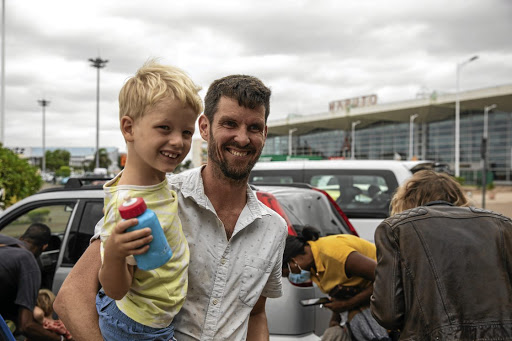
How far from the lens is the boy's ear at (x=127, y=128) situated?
5.32ft

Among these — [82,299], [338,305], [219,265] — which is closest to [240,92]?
[219,265]

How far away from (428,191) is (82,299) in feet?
7.13

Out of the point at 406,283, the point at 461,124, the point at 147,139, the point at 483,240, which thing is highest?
the point at 461,124

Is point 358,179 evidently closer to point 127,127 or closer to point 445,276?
point 445,276

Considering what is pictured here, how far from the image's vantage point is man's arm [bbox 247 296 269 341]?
211 cm

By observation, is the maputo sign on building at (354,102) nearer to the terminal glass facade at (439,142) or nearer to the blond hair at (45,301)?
the terminal glass facade at (439,142)

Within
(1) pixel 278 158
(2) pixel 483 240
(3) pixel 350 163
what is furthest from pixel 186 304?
(1) pixel 278 158

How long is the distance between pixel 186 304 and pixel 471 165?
6428 cm

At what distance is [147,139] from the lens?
1574mm

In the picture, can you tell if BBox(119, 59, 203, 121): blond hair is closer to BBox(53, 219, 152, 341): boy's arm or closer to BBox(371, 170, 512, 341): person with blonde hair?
BBox(53, 219, 152, 341): boy's arm

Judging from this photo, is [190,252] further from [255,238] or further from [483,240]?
[483,240]

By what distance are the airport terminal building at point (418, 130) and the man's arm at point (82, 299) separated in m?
46.3

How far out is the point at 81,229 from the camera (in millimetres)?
Answer: 4176

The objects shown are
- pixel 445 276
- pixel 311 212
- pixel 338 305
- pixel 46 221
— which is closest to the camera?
pixel 445 276
